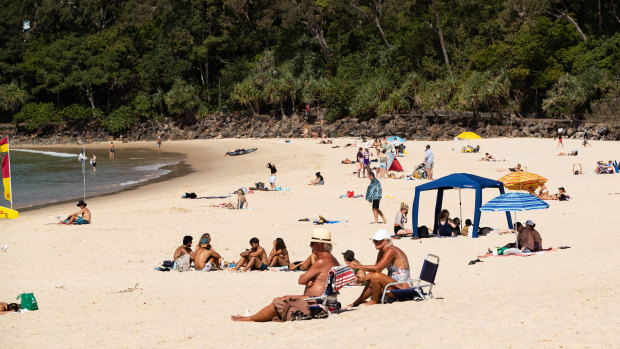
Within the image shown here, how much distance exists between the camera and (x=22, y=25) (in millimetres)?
77000

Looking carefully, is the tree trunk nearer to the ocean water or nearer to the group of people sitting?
the ocean water

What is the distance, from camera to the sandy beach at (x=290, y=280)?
25.0ft

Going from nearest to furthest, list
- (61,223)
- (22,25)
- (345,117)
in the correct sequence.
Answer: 1. (61,223)
2. (345,117)
3. (22,25)

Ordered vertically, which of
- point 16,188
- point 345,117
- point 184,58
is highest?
point 184,58

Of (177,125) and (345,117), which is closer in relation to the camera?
(345,117)

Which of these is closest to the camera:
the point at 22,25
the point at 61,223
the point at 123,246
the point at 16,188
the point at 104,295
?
the point at 104,295

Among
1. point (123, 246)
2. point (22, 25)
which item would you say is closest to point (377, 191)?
point (123, 246)

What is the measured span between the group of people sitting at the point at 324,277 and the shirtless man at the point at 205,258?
3779 millimetres

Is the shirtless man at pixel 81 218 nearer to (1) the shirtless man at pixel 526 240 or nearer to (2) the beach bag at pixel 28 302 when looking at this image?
(2) the beach bag at pixel 28 302

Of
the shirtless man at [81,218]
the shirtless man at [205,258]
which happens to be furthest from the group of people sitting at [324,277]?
the shirtless man at [81,218]

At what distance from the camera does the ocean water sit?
28119 mm

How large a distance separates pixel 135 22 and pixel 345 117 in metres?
27.4

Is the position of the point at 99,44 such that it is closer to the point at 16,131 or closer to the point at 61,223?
the point at 16,131

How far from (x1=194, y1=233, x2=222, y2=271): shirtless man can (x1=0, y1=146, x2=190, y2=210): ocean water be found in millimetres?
14210
